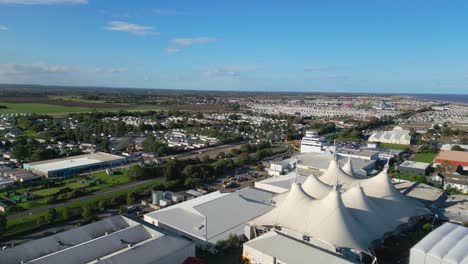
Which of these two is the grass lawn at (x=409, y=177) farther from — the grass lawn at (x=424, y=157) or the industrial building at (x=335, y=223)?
the industrial building at (x=335, y=223)

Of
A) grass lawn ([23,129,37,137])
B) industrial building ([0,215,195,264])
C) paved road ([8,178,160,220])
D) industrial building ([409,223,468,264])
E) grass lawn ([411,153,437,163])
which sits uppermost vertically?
industrial building ([409,223,468,264])

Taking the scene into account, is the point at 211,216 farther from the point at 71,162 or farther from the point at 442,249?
the point at 71,162

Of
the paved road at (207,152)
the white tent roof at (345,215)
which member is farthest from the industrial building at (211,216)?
the paved road at (207,152)

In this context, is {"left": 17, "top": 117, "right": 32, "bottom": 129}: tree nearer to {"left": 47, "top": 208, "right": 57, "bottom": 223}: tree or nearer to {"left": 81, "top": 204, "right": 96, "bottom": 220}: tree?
{"left": 47, "top": 208, "right": 57, "bottom": 223}: tree

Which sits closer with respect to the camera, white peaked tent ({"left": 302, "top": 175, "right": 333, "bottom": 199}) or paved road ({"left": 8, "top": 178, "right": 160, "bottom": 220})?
white peaked tent ({"left": 302, "top": 175, "right": 333, "bottom": 199})

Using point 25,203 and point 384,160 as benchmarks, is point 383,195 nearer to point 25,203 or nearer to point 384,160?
point 384,160

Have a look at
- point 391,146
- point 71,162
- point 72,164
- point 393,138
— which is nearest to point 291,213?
point 72,164

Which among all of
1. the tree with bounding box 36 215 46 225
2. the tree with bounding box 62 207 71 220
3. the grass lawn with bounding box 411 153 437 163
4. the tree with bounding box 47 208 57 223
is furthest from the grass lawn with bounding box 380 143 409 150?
the tree with bounding box 36 215 46 225

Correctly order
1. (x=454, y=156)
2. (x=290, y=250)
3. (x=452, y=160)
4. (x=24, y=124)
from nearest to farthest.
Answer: (x=290, y=250)
(x=452, y=160)
(x=454, y=156)
(x=24, y=124)
